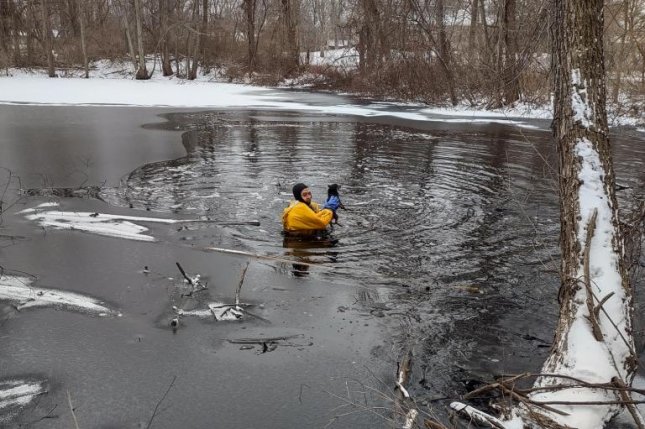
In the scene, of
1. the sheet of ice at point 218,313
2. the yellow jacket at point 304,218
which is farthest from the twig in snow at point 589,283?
the yellow jacket at point 304,218

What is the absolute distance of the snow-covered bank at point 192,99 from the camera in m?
23.8

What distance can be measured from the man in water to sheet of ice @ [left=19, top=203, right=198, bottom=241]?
1692 millimetres

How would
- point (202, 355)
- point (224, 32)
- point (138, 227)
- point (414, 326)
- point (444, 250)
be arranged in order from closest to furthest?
point (202, 355) → point (414, 326) → point (444, 250) → point (138, 227) → point (224, 32)

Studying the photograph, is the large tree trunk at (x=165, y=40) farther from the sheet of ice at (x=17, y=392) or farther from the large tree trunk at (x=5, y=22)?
the sheet of ice at (x=17, y=392)

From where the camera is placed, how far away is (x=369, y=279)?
6.73m

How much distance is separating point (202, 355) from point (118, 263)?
256 centimetres

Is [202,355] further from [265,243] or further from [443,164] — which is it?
[443,164]

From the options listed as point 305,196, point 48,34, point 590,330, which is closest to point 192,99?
point 48,34

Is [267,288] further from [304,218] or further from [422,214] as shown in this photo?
[422,214]

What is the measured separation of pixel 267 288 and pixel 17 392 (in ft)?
8.92

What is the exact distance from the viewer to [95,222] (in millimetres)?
8539

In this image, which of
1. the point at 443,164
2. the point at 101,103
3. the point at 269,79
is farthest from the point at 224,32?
the point at 443,164

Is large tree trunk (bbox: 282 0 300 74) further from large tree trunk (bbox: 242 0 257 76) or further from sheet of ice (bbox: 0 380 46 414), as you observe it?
sheet of ice (bbox: 0 380 46 414)

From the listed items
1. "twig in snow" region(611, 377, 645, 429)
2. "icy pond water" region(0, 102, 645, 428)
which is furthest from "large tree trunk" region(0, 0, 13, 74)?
"twig in snow" region(611, 377, 645, 429)
